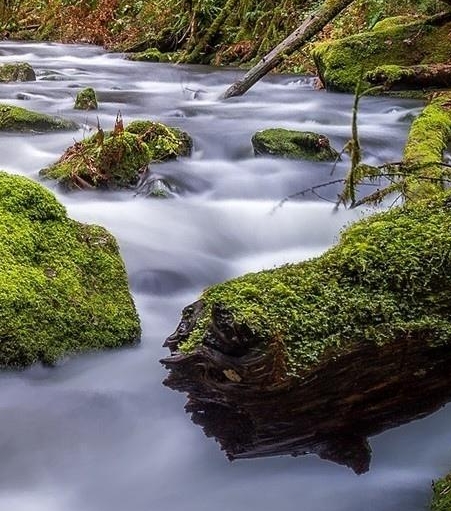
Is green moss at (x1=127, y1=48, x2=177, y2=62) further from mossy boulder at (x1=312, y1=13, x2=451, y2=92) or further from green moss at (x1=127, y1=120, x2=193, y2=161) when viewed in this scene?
green moss at (x1=127, y1=120, x2=193, y2=161)

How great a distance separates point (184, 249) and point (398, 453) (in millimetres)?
2308

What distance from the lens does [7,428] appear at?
10.1 ft

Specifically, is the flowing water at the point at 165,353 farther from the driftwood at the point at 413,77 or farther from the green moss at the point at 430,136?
the green moss at the point at 430,136

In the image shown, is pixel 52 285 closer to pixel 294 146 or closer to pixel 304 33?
pixel 294 146

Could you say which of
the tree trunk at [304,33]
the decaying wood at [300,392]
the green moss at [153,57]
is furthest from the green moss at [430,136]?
the green moss at [153,57]

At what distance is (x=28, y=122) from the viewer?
7016 millimetres

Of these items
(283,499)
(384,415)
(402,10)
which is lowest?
(283,499)

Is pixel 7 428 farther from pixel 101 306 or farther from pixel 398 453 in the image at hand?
pixel 398 453

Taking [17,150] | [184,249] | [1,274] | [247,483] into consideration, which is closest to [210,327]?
[247,483]

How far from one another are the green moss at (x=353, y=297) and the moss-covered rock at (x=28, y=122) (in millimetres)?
4746

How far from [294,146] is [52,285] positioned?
3.20 metres

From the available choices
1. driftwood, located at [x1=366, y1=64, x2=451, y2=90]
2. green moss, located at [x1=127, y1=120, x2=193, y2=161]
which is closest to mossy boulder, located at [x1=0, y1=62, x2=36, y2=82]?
green moss, located at [x1=127, y1=120, x2=193, y2=161]

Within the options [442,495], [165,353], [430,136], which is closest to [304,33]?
[430,136]

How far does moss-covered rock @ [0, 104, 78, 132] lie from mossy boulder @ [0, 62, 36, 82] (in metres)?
3.09
